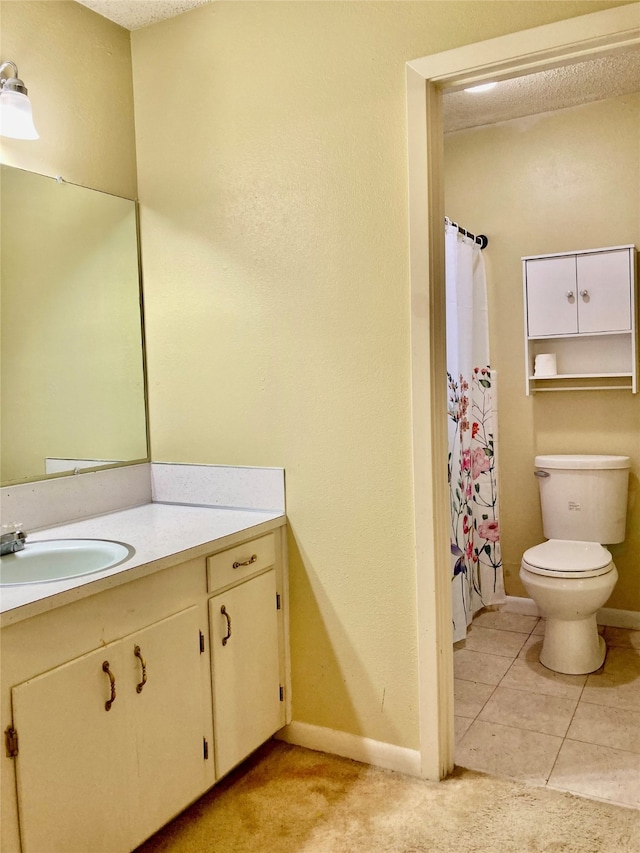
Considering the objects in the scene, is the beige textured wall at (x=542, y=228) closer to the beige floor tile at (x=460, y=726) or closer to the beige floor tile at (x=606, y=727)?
the beige floor tile at (x=606, y=727)

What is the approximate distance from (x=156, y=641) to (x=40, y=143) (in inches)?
60.7

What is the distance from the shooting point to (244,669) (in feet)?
6.55

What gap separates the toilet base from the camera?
272 centimetres

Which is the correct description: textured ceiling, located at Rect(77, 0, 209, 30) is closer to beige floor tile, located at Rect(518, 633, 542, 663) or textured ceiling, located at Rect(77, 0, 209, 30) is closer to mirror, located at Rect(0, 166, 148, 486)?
mirror, located at Rect(0, 166, 148, 486)

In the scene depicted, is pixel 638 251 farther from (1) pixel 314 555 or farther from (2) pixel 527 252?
(1) pixel 314 555

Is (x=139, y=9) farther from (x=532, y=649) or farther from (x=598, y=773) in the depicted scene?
(x=532, y=649)

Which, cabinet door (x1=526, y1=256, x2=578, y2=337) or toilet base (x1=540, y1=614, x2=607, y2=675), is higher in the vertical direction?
cabinet door (x1=526, y1=256, x2=578, y2=337)

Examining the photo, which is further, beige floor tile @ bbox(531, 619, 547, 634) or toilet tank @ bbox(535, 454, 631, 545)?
beige floor tile @ bbox(531, 619, 547, 634)

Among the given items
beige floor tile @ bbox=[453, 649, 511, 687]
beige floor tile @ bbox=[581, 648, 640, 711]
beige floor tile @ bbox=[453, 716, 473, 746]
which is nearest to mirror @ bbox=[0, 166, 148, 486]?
beige floor tile @ bbox=[453, 716, 473, 746]

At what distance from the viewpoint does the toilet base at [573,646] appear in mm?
2719

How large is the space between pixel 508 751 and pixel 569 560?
896 mm

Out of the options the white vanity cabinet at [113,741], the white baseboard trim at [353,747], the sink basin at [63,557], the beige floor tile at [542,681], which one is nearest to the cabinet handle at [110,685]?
the white vanity cabinet at [113,741]

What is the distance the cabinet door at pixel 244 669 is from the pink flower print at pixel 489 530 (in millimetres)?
1474

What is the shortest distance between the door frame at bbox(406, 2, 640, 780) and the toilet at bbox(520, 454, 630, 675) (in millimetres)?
898
